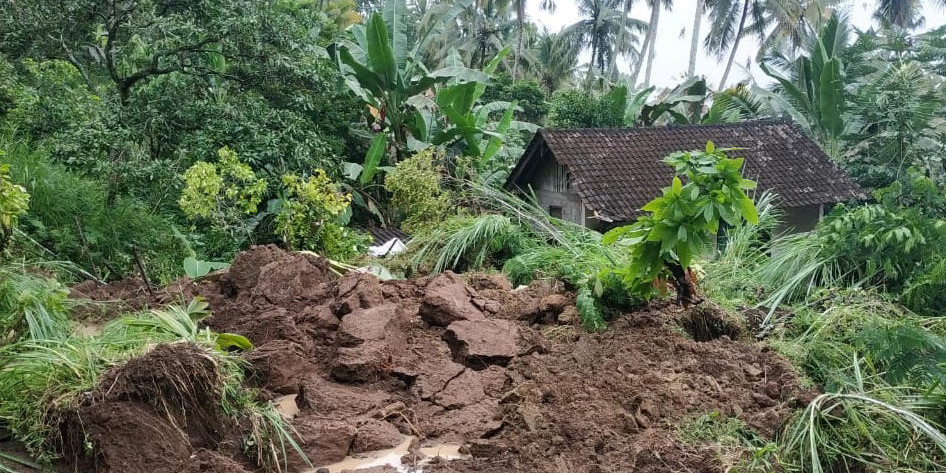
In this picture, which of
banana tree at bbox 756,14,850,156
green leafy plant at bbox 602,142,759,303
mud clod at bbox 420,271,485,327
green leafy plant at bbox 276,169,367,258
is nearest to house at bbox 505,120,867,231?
banana tree at bbox 756,14,850,156

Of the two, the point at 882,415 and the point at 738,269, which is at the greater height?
the point at 882,415

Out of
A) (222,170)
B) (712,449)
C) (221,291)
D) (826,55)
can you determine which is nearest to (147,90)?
(222,170)

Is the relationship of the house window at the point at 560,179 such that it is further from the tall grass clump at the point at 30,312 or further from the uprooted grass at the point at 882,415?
the tall grass clump at the point at 30,312

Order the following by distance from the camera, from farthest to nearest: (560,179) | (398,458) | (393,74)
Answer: (560,179) → (393,74) → (398,458)

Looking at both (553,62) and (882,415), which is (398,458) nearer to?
(882,415)

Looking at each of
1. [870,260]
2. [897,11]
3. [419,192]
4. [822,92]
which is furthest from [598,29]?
[870,260]

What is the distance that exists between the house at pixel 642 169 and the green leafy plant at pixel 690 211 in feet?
26.6

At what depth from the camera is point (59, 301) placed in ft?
15.7

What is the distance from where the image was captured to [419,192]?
11.5m

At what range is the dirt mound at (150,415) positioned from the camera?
12.3 feet

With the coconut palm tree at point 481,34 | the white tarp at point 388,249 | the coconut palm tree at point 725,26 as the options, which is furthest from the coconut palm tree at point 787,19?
the white tarp at point 388,249

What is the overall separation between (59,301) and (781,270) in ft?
19.3

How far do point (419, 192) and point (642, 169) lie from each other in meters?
5.51

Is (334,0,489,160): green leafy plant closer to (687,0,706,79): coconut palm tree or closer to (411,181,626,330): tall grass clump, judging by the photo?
(411,181,626,330): tall grass clump
